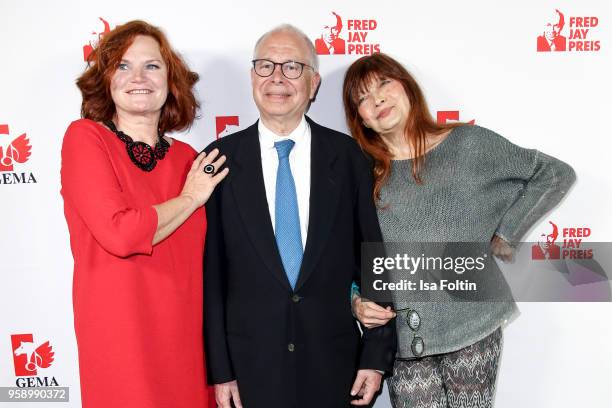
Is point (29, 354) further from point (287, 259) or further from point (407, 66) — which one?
point (407, 66)

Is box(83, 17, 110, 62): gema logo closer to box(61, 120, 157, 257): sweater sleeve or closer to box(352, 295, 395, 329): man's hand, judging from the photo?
box(61, 120, 157, 257): sweater sleeve

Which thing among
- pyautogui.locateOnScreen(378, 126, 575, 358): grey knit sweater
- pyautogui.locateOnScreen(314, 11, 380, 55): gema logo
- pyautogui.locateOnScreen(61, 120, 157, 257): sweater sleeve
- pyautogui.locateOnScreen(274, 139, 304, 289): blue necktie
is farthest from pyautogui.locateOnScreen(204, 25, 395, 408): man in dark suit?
pyautogui.locateOnScreen(314, 11, 380, 55): gema logo

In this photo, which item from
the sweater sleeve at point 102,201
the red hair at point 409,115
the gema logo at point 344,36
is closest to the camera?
the sweater sleeve at point 102,201

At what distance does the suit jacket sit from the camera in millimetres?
1589

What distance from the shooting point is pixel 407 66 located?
2.22 meters

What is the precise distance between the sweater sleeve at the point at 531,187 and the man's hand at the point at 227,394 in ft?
3.62

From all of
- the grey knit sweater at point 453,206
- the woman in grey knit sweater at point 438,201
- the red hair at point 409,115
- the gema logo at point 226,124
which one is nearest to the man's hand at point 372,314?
the woman in grey knit sweater at point 438,201

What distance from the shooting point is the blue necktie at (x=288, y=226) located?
1.60 meters

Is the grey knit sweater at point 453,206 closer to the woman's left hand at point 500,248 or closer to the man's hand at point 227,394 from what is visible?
the woman's left hand at point 500,248

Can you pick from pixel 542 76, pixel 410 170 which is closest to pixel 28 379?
pixel 410 170

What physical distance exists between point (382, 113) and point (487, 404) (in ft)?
3.47

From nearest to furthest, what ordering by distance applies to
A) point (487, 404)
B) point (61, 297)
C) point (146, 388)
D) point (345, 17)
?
point (146, 388) → point (487, 404) → point (345, 17) → point (61, 297)

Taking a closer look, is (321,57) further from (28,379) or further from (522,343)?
(28,379)

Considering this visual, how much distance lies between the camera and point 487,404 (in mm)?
1747
